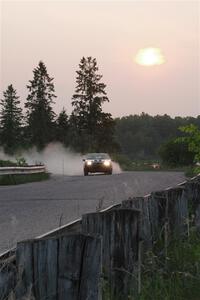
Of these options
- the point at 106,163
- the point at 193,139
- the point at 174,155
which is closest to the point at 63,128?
the point at 174,155

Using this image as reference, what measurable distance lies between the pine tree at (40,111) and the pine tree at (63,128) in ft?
3.51

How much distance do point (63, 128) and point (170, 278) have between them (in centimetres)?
8925

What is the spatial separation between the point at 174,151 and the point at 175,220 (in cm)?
5903

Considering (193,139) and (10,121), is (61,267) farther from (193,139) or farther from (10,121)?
(10,121)

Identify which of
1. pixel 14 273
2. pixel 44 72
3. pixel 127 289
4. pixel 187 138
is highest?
Result: pixel 44 72

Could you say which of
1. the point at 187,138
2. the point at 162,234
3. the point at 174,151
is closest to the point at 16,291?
the point at 162,234

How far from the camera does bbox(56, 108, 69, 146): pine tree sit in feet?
298

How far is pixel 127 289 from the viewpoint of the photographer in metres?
4.38

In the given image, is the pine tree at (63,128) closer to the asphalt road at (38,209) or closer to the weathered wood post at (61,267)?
the asphalt road at (38,209)

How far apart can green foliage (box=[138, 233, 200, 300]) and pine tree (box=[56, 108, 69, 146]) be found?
83.4 m

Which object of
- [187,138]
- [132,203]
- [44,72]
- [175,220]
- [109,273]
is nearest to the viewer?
[109,273]

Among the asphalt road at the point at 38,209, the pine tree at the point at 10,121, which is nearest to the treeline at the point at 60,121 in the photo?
the pine tree at the point at 10,121

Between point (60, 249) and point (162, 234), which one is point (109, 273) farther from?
point (162, 234)

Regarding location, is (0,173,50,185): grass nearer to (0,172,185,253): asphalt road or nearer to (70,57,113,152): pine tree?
(0,172,185,253): asphalt road
